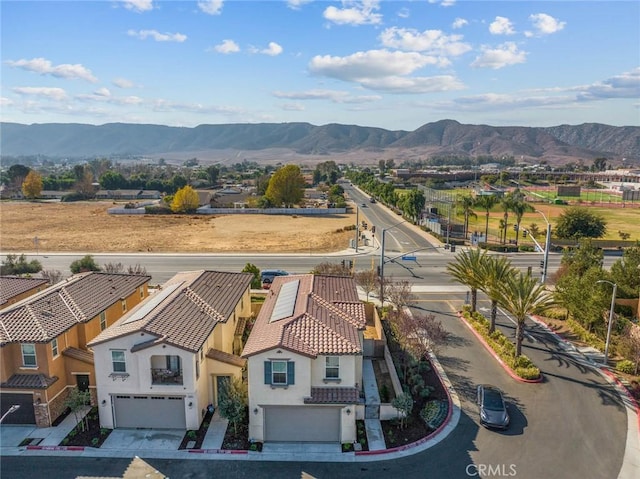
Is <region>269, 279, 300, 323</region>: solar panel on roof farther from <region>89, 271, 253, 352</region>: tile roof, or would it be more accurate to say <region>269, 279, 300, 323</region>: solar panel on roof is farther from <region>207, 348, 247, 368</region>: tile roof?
<region>89, 271, 253, 352</region>: tile roof

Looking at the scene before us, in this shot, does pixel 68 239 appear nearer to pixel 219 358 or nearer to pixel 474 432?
pixel 219 358

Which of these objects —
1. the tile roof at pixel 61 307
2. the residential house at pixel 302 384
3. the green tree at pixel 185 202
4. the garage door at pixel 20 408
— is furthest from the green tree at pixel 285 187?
Result: the garage door at pixel 20 408

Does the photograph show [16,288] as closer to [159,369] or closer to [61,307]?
[61,307]

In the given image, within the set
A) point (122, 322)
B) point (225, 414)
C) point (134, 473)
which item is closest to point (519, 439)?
point (225, 414)

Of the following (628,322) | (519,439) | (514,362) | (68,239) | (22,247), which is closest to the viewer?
(519,439)

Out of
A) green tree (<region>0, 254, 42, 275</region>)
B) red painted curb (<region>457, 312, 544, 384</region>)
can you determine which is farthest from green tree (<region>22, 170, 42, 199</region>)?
red painted curb (<region>457, 312, 544, 384</region>)

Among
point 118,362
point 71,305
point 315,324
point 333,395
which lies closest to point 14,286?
point 71,305

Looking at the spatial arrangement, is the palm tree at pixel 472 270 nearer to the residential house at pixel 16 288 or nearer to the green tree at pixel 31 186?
the residential house at pixel 16 288
